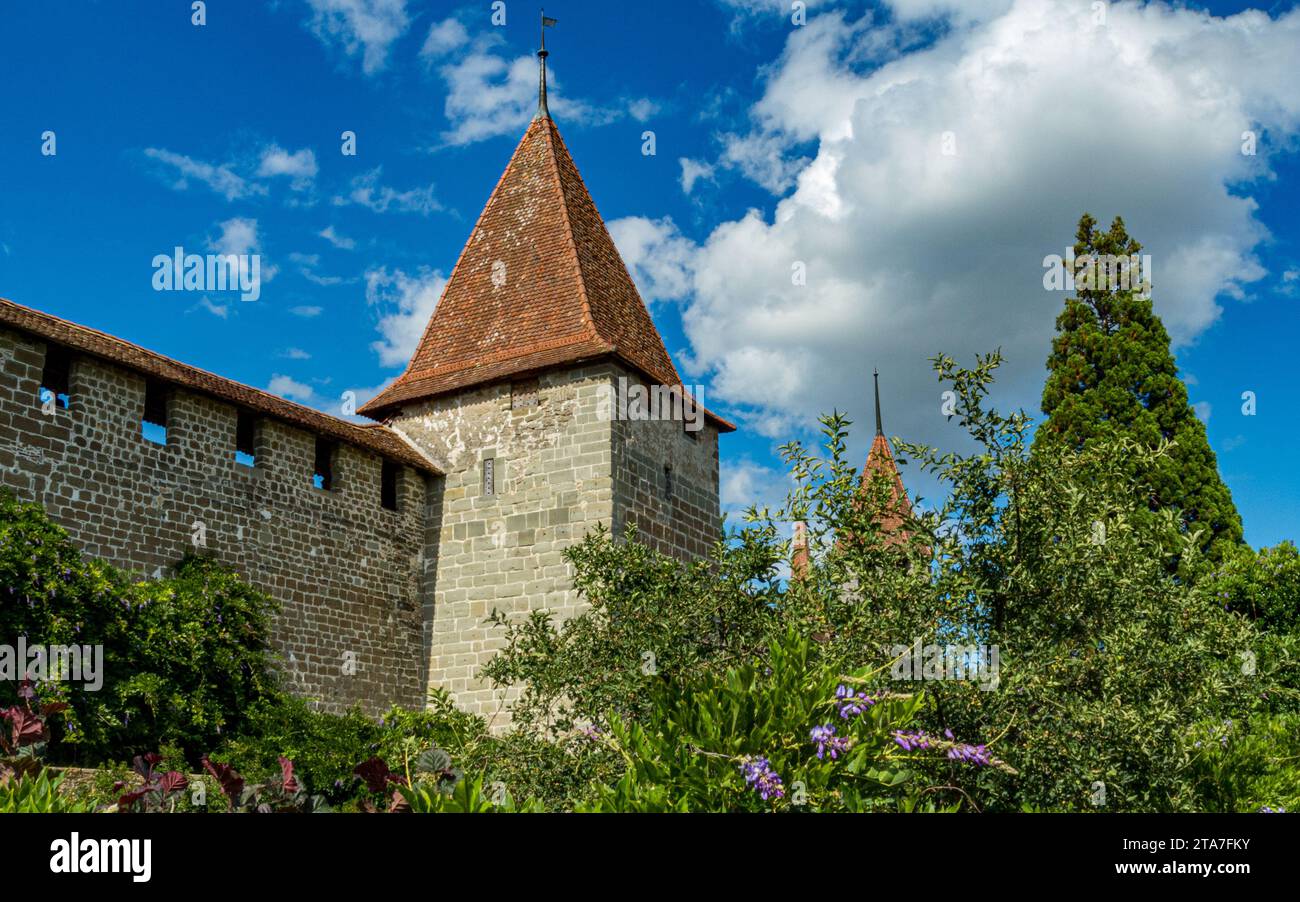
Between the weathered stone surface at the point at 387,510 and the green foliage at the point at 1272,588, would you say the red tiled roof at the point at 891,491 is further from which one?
the green foliage at the point at 1272,588

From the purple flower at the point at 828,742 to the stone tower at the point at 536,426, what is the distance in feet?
36.0

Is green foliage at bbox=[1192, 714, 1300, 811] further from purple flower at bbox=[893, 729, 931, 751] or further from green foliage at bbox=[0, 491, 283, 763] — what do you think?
green foliage at bbox=[0, 491, 283, 763]

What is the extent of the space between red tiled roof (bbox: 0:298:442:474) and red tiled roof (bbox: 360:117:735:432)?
129cm

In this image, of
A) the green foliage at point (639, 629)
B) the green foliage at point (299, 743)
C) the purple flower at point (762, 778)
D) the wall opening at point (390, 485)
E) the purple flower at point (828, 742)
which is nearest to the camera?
the purple flower at point (762, 778)

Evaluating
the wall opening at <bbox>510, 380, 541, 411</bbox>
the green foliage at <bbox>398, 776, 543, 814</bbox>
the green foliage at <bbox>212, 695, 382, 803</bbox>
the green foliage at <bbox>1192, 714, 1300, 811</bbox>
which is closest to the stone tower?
the wall opening at <bbox>510, 380, 541, 411</bbox>

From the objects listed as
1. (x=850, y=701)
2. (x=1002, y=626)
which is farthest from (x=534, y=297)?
(x=850, y=701)

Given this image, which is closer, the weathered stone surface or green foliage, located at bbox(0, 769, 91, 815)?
green foliage, located at bbox(0, 769, 91, 815)

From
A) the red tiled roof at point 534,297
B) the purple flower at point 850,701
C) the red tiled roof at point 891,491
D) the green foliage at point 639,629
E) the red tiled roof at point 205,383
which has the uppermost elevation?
the red tiled roof at point 534,297

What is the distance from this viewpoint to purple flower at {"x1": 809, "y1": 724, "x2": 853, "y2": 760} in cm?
443

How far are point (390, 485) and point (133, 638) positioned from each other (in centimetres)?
565

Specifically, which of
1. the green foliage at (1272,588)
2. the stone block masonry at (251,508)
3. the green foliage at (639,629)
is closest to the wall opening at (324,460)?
the stone block masonry at (251,508)

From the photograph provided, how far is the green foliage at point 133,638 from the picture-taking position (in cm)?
1092

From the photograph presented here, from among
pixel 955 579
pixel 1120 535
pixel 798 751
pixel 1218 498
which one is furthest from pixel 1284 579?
pixel 798 751
